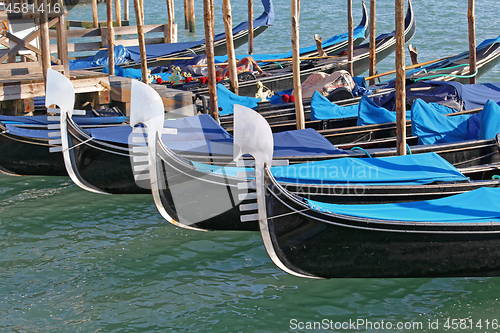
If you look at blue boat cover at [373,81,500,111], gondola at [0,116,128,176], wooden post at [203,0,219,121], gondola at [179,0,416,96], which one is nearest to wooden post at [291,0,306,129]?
wooden post at [203,0,219,121]

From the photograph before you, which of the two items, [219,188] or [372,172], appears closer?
[372,172]

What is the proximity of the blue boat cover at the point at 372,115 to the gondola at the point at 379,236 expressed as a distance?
8.67 ft

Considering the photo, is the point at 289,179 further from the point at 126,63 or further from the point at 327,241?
the point at 126,63

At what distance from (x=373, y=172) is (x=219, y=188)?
153cm

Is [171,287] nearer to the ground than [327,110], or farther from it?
nearer to the ground

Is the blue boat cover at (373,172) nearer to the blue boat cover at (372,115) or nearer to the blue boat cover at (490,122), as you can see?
the blue boat cover at (490,122)

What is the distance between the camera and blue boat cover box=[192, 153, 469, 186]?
509cm

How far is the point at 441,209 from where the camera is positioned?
4598 millimetres

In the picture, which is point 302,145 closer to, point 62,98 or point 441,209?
point 441,209

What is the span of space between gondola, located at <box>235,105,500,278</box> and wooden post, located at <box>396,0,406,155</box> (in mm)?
1240

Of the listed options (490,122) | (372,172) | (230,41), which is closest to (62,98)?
(230,41)

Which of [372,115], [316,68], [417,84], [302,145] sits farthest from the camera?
[316,68]

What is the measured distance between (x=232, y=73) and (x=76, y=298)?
504cm

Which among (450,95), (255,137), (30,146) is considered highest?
(450,95)
